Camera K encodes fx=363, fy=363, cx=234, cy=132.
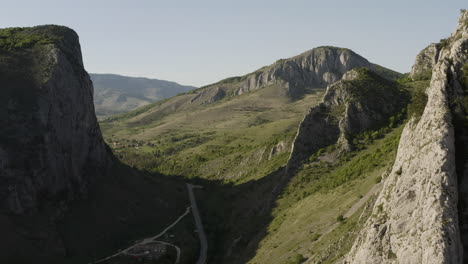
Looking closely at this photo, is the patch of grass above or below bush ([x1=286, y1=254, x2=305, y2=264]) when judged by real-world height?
above

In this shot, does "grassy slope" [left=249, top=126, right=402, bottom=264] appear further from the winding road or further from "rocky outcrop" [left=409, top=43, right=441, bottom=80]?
"rocky outcrop" [left=409, top=43, right=441, bottom=80]

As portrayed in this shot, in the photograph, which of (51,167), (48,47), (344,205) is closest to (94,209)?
(51,167)

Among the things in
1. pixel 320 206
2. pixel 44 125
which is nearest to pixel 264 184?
pixel 320 206

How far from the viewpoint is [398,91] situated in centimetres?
11119

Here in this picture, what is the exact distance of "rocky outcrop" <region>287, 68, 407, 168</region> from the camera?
100075 millimetres

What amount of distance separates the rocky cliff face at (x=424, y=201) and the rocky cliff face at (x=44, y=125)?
296ft

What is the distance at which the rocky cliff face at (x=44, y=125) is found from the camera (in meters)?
99.4

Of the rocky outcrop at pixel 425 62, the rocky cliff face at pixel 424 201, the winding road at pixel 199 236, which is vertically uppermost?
the rocky outcrop at pixel 425 62

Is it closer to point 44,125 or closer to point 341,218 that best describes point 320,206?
point 341,218

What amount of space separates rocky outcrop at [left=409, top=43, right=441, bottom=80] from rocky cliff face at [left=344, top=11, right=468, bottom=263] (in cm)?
8898

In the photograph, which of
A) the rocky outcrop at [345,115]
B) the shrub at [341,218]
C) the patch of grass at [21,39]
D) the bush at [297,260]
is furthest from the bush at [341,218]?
the patch of grass at [21,39]

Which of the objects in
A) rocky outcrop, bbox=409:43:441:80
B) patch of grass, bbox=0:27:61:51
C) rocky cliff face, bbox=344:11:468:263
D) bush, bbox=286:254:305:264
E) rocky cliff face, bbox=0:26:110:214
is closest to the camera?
rocky cliff face, bbox=344:11:468:263

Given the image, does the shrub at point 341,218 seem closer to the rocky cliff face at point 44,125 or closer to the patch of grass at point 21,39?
the rocky cliff face at point 44,125

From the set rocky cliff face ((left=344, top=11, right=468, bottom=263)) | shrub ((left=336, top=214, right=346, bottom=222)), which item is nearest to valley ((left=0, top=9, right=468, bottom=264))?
rocky cliff face ((left=344, top=11, right=468, bottom=263))
